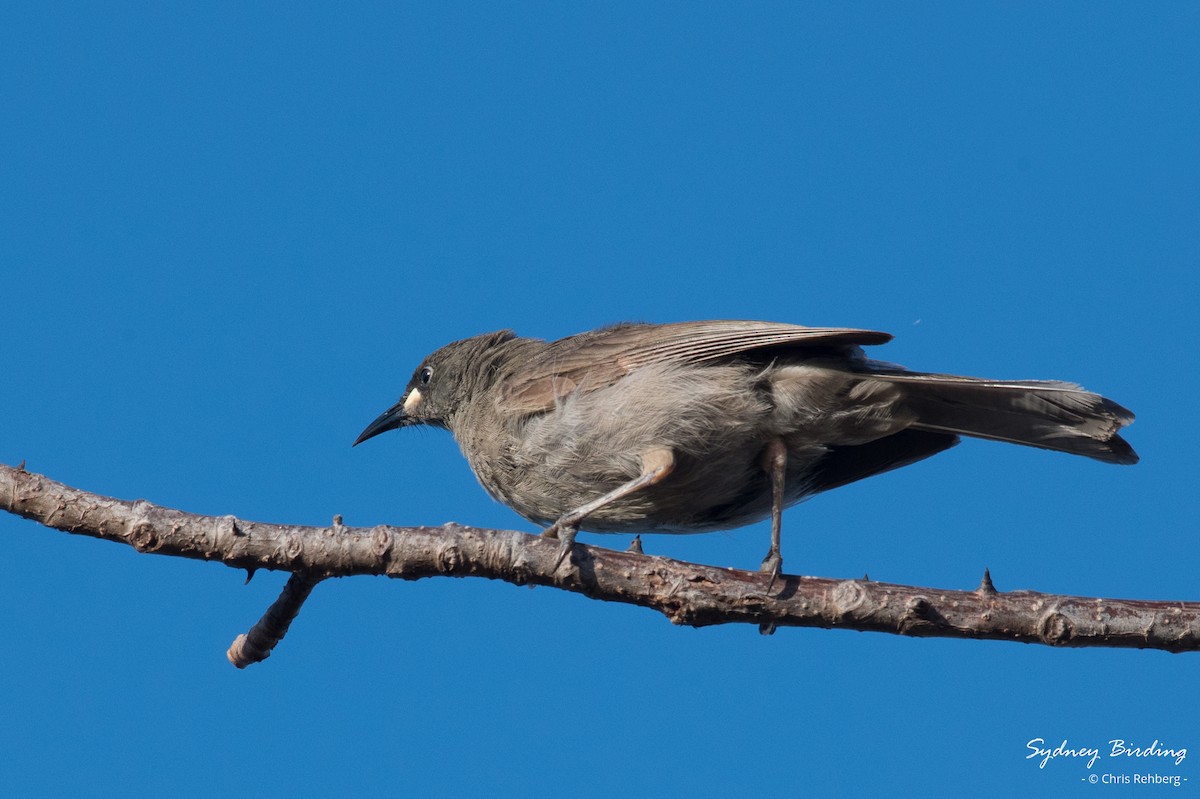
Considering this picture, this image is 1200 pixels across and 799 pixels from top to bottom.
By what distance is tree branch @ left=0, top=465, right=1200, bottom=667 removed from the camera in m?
4.83

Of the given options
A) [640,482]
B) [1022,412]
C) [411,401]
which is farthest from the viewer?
[411,401]

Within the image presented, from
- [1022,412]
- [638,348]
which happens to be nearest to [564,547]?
[638,348]

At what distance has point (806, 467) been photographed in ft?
22.4

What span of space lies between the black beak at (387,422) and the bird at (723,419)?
5.38 ft

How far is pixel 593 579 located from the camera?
5.23 meters

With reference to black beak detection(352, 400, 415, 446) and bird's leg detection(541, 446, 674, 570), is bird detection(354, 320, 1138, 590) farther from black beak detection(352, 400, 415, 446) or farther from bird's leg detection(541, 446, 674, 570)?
black beak detection(352, 400, 415, 446)

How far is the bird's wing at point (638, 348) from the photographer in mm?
6180

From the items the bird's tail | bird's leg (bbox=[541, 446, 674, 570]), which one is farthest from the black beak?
the bird's tail

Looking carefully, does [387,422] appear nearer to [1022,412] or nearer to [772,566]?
[772,566]

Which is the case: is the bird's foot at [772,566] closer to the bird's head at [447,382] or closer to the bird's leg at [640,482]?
the bird's leg at [640,482]

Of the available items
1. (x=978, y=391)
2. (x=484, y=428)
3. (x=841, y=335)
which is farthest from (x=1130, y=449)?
Result: (x=484, y=428)

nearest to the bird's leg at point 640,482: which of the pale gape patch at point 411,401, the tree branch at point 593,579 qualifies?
the tree branch at point 593,579

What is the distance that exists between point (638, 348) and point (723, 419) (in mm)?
723

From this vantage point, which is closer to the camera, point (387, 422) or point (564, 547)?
point (564, 547)
